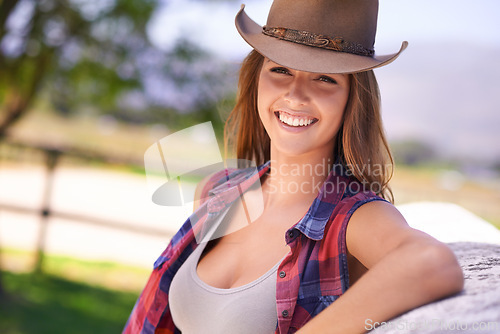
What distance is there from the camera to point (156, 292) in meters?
1.38

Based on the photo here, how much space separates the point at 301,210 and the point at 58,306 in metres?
3.70

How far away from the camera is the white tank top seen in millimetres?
1123

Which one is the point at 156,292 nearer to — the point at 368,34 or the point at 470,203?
the point at 368,34

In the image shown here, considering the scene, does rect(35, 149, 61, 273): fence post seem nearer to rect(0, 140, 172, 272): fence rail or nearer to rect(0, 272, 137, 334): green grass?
rect(0, 140, 172, 272): fence rail

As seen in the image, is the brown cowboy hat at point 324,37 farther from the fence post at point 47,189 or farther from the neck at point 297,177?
the fence post at point 47,189

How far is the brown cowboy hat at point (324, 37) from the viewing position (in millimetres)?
1104

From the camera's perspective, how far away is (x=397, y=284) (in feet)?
2.46

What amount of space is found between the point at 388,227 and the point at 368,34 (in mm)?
502

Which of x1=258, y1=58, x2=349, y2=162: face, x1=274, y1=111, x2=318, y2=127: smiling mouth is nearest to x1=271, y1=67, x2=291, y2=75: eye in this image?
x1=258, y1=58, x2=349, y2=162: face

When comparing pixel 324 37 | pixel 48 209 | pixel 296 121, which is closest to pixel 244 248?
pixel 296 121

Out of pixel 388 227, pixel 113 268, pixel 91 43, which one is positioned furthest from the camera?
pixel 113 268

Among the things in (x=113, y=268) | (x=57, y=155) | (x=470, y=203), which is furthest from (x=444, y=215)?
(x=470, y=203)

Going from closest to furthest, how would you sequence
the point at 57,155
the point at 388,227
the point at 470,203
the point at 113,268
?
the point at 388,227 < the point at 57,155 < the point at 113,268 < the point at 470,203

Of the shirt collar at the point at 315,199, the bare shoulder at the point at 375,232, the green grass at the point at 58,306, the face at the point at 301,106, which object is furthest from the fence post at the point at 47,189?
the bare shoulder at the point at 375,232
